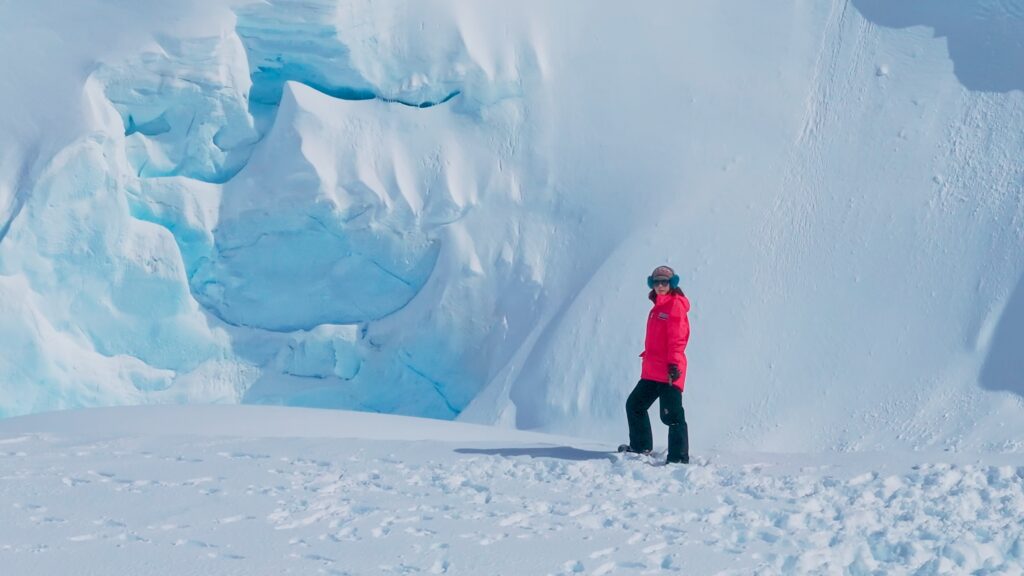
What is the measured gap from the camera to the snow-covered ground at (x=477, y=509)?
3.37 m

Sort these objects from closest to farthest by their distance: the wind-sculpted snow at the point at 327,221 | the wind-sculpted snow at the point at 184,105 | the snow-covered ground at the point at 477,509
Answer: the snow-covered ground at the point at 477,509, the wind-sculpted snow at the point at 327,221, the wind-sculpted snow at the point at 184,105

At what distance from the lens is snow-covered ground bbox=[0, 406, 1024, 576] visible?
3371 millimetres

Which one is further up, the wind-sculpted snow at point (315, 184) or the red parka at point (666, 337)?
the wind-sculpted snow at point (315, 184)

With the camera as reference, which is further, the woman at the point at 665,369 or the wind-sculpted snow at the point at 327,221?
the wind-sculpted snow at the point at 327,221

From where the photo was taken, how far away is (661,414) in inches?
193

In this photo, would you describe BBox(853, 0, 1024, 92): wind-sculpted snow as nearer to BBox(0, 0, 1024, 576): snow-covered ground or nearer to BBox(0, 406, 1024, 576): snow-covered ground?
BBox(0, 0, 1024, 576): snow-covered ground

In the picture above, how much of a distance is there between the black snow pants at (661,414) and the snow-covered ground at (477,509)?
0.57 feet

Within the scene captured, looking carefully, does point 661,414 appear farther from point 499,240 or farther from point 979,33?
point 979,33

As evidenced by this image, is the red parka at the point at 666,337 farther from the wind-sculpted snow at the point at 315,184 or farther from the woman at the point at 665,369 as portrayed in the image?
the wind-sculpted snow at the point at 315,184

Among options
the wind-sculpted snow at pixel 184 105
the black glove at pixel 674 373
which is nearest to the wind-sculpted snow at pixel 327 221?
the wind-sculpted snow at pixel 184 105

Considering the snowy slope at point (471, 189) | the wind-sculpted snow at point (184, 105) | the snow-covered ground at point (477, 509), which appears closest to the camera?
the snow-covered ground at point (477, 509)

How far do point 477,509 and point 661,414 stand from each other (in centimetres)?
122

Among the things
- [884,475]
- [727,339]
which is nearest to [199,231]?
[727,339]

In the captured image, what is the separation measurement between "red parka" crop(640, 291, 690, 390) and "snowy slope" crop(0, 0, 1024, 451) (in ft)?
6.65
